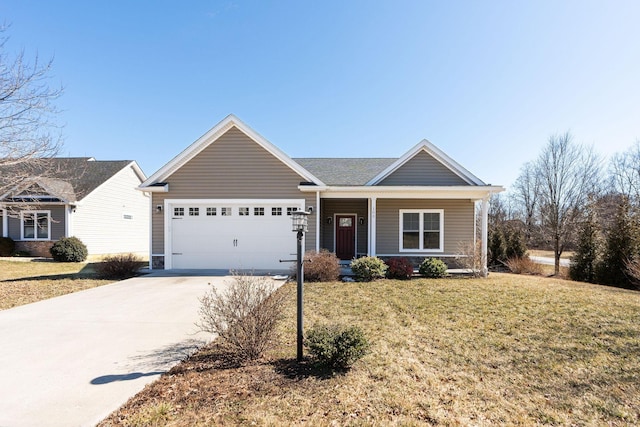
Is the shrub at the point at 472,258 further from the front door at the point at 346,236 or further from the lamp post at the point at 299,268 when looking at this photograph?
the lamp post at the point at 299,268

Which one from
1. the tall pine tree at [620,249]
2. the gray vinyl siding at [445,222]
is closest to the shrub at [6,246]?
the gray vinyl siding at [445,222]

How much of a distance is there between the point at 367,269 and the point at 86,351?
26.3ft

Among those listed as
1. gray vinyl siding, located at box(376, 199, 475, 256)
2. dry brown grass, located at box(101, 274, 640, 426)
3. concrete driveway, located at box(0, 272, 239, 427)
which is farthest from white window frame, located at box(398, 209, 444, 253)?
concrete driveway, located at box(0, 272, 239, 427)

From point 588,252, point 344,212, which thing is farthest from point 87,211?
point 588,252

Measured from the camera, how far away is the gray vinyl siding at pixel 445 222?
505 inches

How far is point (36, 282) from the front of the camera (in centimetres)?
990

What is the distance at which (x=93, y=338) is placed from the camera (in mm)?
4840

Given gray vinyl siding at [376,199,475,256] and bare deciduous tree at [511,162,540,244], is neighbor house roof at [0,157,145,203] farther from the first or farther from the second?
bare deciduous tree at [511,162,540,244]

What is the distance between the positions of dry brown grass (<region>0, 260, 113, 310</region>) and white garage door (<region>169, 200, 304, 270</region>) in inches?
112

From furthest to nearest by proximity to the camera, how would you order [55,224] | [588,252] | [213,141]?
[55,224] < [588,252] < [213,141]

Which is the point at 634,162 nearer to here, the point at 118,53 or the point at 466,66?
the point at 466,66

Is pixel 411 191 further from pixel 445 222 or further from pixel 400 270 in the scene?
pixel 400 270

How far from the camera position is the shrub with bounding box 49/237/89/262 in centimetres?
1556

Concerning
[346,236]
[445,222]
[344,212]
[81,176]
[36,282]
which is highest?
[81,176]
